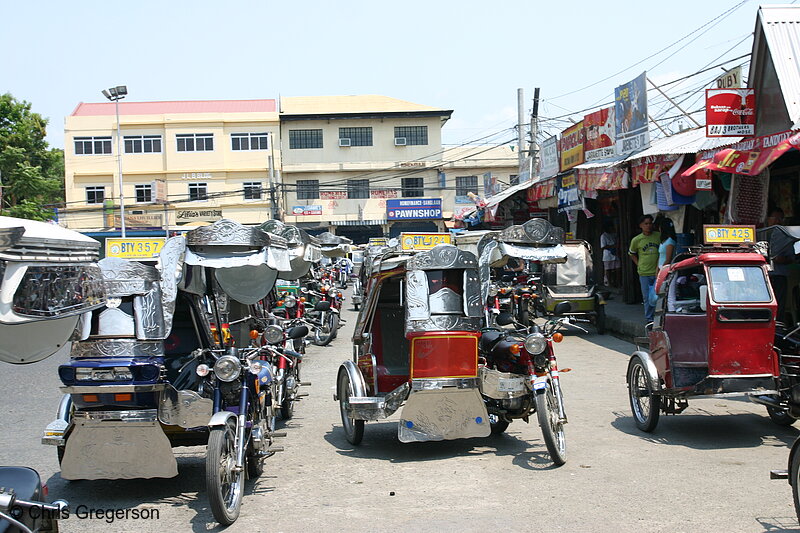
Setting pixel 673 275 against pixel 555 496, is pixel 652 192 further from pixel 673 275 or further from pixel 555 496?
pixel 555 496

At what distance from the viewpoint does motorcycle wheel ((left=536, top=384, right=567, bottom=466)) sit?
6.91m

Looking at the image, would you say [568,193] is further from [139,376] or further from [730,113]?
[139,376]

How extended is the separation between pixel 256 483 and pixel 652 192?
1132 centimetres

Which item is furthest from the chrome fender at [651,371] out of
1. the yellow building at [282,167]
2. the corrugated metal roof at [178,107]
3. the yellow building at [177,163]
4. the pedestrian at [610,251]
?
the corrugated metal roof at [178,107]

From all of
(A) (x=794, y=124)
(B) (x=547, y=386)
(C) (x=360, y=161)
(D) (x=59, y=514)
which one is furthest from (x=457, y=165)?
(D) (x=59, y=514)

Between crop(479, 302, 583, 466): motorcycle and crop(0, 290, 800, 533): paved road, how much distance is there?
32 cm

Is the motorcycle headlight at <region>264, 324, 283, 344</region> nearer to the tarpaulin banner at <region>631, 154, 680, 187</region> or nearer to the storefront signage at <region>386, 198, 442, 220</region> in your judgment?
the tarpaulin banner at <region>631, 154, 680, 187</region>

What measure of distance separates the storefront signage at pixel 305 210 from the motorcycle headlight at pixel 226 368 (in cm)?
4639

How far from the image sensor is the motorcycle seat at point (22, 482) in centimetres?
377

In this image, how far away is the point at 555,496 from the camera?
6.16 metres

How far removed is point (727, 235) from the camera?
27.2ft

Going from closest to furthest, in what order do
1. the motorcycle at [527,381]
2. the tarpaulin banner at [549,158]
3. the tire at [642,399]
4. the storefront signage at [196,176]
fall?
1. the motorcycle at [527,381]
2. the tire at [642,399]
3. the tarpaulin banner at [549,158]
4. the storefront signage at [196,176]

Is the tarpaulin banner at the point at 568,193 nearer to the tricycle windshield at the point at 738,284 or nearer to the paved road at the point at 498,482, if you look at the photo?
the paved road at the point at 498,482

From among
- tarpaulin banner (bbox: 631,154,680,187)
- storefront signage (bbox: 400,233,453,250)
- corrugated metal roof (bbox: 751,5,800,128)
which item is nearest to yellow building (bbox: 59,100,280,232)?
tarpaulin banner (bbox: 631,154,680,187)
